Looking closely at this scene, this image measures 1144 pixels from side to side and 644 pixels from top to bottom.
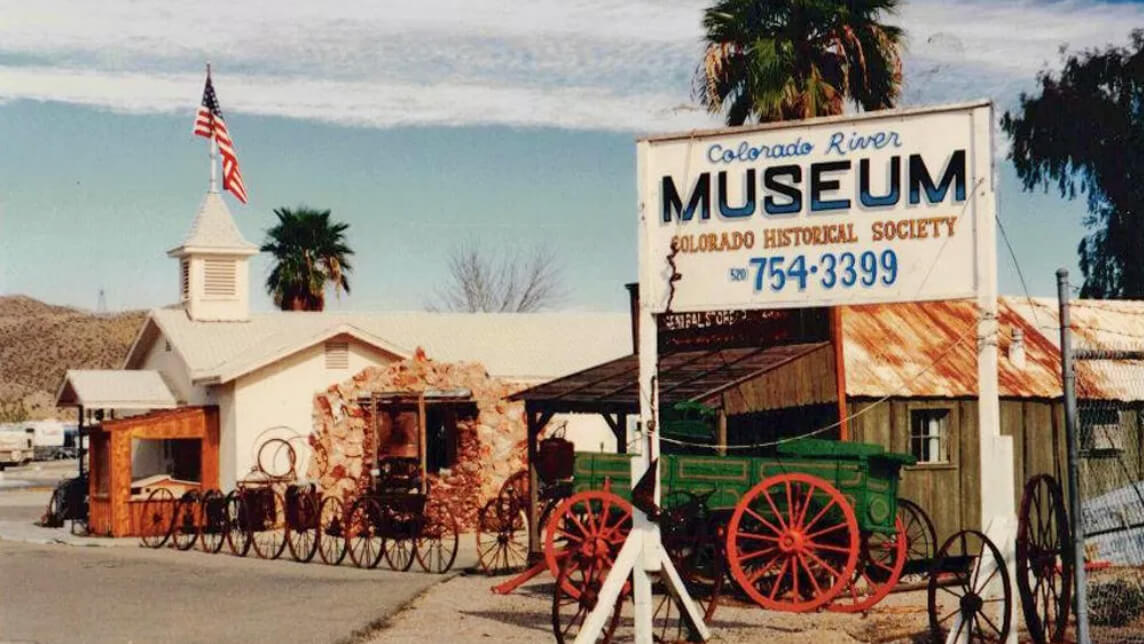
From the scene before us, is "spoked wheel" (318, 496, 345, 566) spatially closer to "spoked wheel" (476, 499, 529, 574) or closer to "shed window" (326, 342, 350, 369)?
"spoked wheel" (476, 499, 529, 574)

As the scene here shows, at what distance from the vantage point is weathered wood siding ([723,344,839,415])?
19.0 m

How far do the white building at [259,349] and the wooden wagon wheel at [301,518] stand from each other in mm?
3858

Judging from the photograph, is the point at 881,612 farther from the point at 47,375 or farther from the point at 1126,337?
the point at 47,375

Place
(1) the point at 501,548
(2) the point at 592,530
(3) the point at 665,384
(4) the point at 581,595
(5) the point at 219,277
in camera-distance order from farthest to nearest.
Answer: (5) the point at 219,277, (1) the point at 501,548, (3) the point at 665,384, (2) the point at 592,530, (4) the point at 581,595

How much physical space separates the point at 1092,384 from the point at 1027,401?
45.5 inches

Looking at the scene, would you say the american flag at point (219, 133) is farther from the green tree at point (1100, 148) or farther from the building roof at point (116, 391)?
the green tree at point (1100, 148)

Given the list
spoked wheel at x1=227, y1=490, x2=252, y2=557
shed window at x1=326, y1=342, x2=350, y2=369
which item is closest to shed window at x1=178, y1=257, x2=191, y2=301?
shed window at x1=326, y1=342, x2=350, y2=369

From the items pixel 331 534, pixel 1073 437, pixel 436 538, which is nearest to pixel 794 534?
pixel 1073 437

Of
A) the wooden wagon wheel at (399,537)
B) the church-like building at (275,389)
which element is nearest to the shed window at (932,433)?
the wooden wagon wheel at (399,537)

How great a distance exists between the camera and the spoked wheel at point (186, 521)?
28.3 m

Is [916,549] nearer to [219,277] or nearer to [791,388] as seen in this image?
[791,388]

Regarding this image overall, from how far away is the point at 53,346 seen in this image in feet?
445

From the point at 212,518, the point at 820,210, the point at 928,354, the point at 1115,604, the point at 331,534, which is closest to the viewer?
the point at 820,210

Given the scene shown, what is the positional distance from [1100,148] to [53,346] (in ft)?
349
